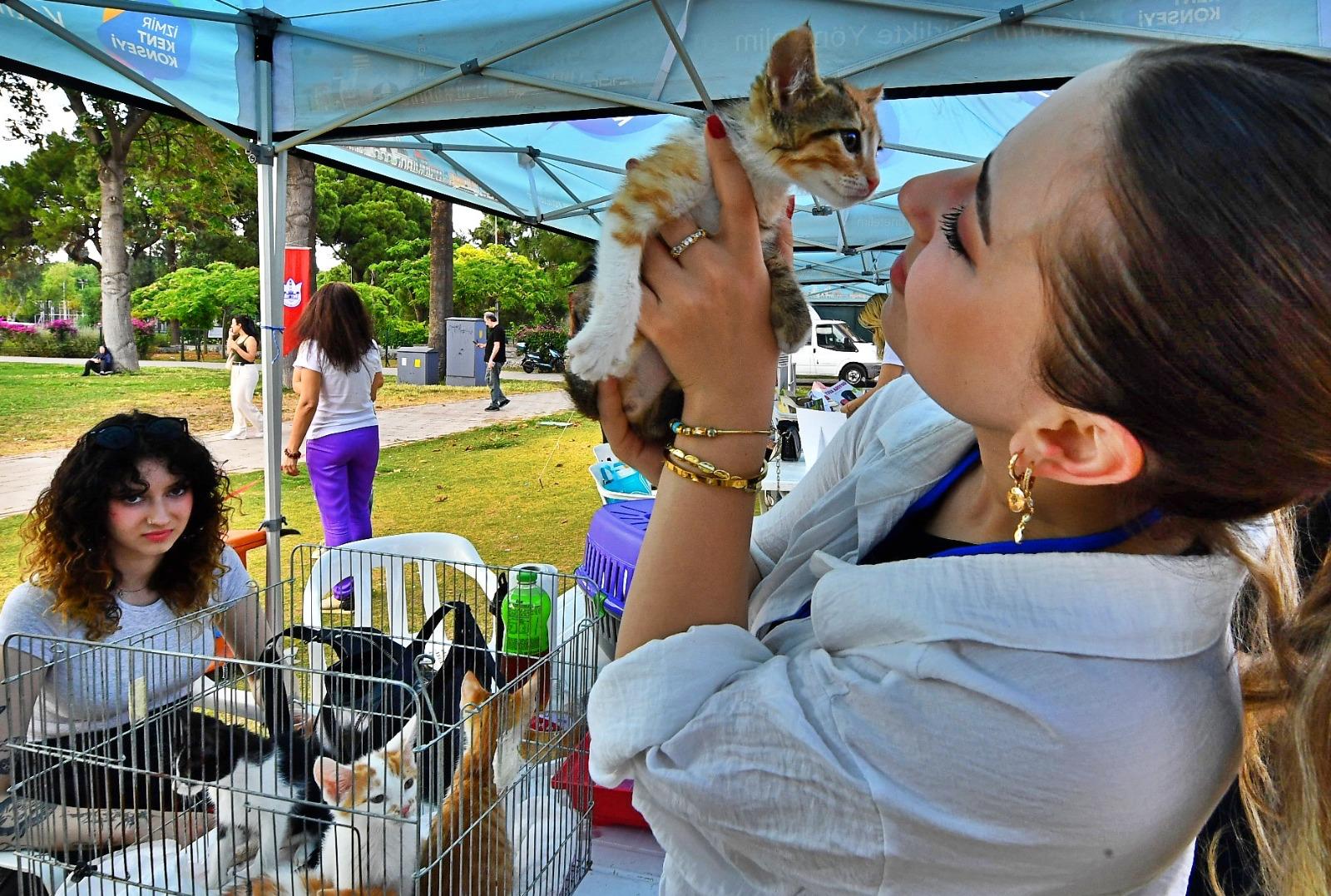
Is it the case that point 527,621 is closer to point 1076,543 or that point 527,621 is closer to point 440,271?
point 1076,543

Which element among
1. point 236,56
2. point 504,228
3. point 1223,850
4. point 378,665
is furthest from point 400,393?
point 504,228

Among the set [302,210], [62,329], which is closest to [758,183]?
[302,210]

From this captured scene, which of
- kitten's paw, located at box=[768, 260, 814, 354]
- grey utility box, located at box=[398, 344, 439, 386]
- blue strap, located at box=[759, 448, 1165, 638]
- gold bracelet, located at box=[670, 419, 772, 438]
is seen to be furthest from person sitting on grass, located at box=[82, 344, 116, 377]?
blue strap, located at box=[759, 448, 1165, 638]

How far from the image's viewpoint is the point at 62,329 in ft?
58.9

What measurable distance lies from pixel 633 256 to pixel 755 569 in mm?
531

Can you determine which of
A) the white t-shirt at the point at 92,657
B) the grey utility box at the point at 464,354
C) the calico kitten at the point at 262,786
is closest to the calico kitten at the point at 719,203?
the calico kitten at the point at 262,786

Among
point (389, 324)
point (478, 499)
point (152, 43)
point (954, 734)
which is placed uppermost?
point (152, 43)

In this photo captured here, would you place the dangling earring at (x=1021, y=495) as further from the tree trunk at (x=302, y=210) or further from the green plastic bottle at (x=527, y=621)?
the tree trunk at (x=302, y=210)

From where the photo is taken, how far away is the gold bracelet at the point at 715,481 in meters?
0.94

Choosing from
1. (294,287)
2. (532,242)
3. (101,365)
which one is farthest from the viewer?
(532,242)

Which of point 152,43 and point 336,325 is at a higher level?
point 152,43

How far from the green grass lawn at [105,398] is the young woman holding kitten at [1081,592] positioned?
30.3 feet

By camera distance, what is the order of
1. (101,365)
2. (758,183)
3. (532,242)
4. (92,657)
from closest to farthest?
(758,183)
(92,657)
(101,365)
(532,242)

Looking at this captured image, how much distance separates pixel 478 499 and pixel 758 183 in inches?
276
